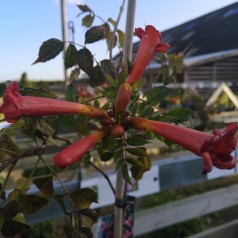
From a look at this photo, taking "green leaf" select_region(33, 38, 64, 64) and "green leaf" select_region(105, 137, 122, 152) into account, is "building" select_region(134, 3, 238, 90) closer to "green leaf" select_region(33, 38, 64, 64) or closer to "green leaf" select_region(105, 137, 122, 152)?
"green leaf" select_region(33, 38, 64, 64)

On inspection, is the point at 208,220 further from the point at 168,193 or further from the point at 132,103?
the point at 132,103

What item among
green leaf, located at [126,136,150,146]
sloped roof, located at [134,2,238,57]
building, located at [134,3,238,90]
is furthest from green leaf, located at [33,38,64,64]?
sloped roof, located at [134,2,238,57]

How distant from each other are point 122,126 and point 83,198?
0.17m

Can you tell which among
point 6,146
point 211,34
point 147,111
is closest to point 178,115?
point 147,111

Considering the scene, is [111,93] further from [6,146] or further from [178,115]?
[6,146]

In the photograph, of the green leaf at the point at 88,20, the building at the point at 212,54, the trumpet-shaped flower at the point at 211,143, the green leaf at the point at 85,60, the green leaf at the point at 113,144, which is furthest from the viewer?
the building at the point at 212,54

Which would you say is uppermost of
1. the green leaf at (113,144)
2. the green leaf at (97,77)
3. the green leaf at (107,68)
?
the green leaf at (107,68)

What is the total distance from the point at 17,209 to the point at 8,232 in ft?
0.18

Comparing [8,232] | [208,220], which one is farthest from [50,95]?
[208,220]

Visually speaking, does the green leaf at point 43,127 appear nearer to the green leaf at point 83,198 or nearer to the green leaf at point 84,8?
the green leaf at point 83,198

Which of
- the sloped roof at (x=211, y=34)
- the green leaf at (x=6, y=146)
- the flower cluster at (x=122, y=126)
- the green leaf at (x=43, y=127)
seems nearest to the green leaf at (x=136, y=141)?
the flower cluster at (x=122, y=126)

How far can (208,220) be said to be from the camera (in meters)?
2.48

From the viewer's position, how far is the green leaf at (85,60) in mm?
643

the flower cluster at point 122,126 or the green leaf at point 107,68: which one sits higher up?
the green leaf at point 107,68
